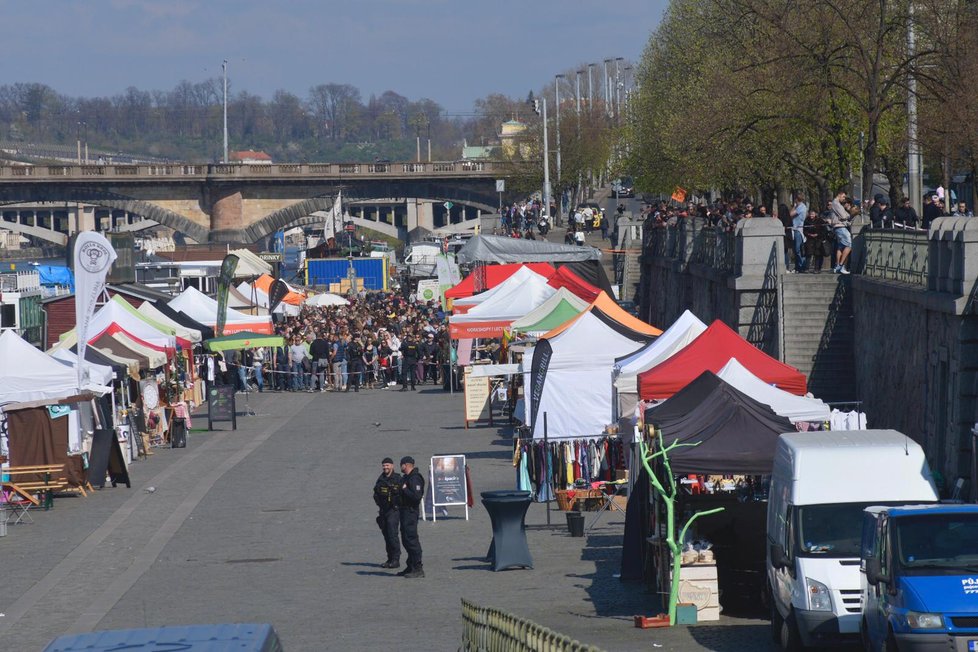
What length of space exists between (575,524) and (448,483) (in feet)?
8.45

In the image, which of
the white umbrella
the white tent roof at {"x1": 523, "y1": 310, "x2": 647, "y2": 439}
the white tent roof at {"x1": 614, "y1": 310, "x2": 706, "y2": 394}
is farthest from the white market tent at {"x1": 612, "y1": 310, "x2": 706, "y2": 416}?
the white umbrella

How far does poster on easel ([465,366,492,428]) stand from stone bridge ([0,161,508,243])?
80692mm

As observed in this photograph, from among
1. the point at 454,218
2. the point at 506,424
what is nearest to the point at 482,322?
the point at 506,424

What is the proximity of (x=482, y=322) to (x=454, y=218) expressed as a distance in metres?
160

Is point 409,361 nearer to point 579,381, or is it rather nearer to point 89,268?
point 89,268

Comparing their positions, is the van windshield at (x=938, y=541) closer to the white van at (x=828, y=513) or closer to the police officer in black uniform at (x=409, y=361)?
the white van at (x=828, y=513)

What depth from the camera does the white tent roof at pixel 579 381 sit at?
2364 centimetres

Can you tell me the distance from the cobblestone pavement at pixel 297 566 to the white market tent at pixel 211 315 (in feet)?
39.3

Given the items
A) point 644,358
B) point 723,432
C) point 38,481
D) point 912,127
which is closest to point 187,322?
point 38,481

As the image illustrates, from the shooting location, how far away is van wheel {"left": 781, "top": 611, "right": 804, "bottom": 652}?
1223 centimetres

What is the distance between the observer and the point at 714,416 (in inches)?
626

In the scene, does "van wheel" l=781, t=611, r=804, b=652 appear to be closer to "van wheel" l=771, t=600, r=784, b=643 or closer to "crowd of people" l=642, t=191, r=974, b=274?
"van wheel" l=771, t=600, r=784, b=643

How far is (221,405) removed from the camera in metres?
33.9

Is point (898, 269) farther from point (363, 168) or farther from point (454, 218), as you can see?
point (454, 218)
